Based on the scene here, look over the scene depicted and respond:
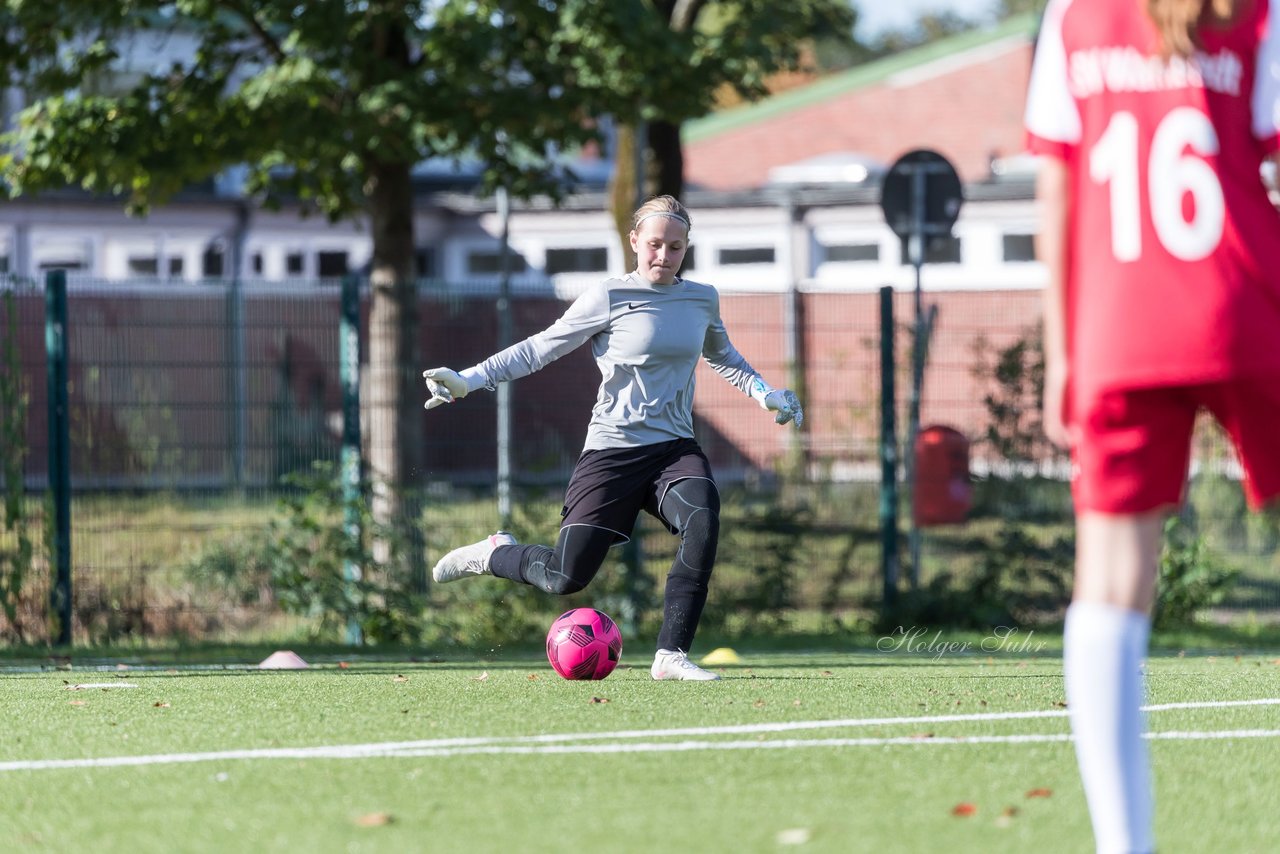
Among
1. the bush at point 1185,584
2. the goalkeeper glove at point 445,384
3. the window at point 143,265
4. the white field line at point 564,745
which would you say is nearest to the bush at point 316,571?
the goalkeeper glove at point 445,384

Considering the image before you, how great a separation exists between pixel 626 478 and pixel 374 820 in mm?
3501

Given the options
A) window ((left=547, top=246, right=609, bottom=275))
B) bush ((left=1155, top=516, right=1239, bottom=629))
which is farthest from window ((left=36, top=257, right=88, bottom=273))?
bush ((left=1155, top=516, right=1239, bottom=629))

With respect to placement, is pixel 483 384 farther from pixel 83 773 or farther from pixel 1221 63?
pixel 1221 63

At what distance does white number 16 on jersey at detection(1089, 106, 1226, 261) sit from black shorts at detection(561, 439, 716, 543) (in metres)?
4.13

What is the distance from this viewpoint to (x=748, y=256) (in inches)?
1262

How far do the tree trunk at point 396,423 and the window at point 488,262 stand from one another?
2059 cm

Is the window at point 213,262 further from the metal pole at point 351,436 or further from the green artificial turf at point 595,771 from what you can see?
the green artificial turf at point 595,771

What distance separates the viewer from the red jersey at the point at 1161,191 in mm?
3459

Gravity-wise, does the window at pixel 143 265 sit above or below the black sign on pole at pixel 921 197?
above

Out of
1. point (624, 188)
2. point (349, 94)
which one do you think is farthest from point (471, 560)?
point (624, 188)

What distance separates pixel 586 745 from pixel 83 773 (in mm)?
1403

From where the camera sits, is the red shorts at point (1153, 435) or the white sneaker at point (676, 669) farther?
the white sneaker at point (676, 669)

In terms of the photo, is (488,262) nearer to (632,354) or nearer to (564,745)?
(632,354)

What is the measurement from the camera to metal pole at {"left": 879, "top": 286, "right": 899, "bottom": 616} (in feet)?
42.2
